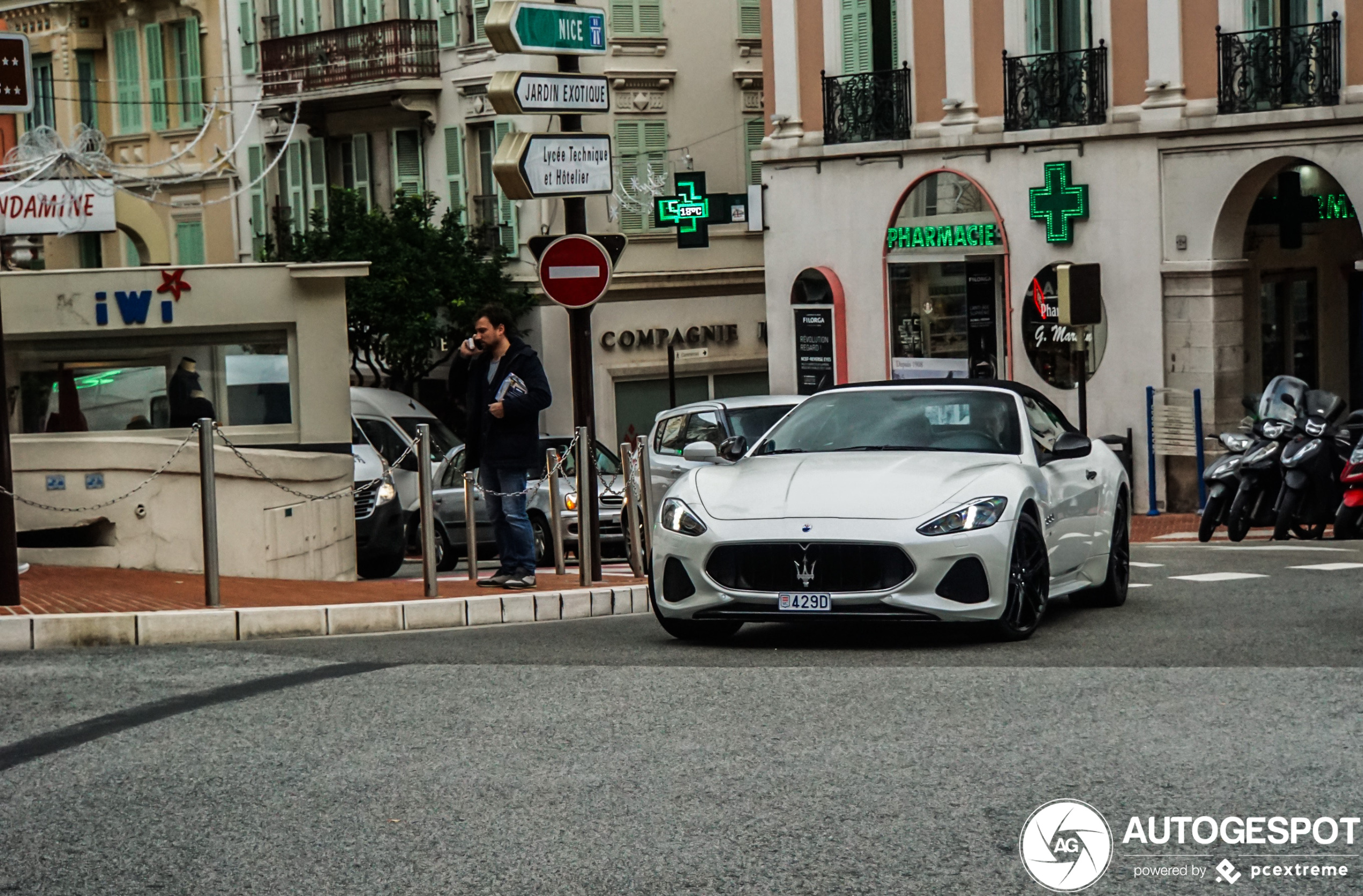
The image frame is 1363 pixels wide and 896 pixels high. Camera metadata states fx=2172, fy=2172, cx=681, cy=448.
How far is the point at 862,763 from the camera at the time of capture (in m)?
7.27

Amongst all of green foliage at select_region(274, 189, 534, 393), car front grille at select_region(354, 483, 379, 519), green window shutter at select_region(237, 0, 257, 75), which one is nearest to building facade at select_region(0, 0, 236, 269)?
green window shutter at select_region(237, 0, 257, 75)

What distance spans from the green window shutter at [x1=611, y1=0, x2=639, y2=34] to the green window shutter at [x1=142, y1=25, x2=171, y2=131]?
39.9 ft

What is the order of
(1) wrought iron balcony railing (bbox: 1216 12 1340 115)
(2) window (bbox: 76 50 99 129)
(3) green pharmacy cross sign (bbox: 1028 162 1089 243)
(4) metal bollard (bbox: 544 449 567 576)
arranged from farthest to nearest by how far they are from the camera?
(2) window (bbox: 76 50 99 129)
(3) green pharmacy cross sign (bbox: 1028 162 1089 243)
(1) wrought iron balcony railing (bbox: 1216 12 1340 115)
(4) metal bollard (bbox: 544 449 567 576)

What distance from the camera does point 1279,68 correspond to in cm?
2694

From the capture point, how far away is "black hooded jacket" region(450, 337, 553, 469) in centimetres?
1370

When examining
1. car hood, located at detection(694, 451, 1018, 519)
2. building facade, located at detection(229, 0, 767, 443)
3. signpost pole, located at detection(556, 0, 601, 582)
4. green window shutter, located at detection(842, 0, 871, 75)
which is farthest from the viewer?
building facade, located at detection(229, 0, 767, 443)

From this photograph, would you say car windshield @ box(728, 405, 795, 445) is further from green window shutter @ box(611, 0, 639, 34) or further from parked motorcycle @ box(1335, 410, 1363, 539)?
green window shutter @ box(611, 0, 639, 34)

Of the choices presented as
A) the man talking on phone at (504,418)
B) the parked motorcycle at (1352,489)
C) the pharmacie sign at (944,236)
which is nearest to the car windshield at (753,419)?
the parked motorcycle at (1352,489)

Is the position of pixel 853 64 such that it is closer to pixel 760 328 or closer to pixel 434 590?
pixel 760 328

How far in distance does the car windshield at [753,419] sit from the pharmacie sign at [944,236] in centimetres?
1001

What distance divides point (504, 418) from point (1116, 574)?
154 inches

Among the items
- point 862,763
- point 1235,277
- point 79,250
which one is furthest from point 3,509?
point 79,250

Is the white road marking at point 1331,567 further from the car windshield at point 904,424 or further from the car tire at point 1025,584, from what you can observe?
the car tire at point 1025,584

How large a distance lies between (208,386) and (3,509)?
4853 mm
